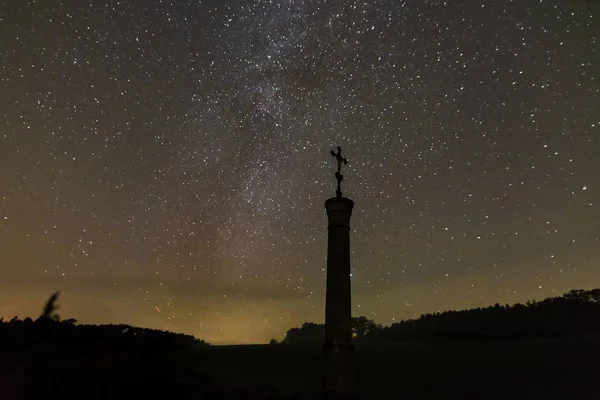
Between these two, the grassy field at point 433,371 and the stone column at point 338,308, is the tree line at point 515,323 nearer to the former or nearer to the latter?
the grassy field at point 433,371

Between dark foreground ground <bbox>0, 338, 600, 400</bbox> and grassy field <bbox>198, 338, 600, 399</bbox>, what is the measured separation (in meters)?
0.04

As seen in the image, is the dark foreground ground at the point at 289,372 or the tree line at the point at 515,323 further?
the tree line at the point at 515,323

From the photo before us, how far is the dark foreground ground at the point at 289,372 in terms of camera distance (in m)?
10.7

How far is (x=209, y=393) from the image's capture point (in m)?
12.2

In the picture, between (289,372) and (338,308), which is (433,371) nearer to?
(289,372)

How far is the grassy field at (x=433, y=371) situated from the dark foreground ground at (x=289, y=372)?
0.14 ft

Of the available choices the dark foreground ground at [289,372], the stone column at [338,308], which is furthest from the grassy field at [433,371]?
the stone column at [338,308]

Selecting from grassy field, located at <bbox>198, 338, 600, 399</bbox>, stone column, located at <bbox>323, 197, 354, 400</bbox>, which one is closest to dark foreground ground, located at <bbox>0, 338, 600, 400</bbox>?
grassy field, located at <bbox>198, 338, 600, 399</bbox>

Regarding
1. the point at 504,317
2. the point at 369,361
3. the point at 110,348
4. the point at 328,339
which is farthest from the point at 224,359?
the point at 504,317

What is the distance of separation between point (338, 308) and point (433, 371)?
45.3 ft

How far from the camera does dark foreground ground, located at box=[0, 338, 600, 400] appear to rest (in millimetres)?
10742

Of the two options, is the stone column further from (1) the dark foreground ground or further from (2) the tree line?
(2) the tree line

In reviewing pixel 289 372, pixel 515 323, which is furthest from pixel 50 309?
pixel 515 323

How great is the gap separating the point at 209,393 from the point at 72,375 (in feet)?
12.1
